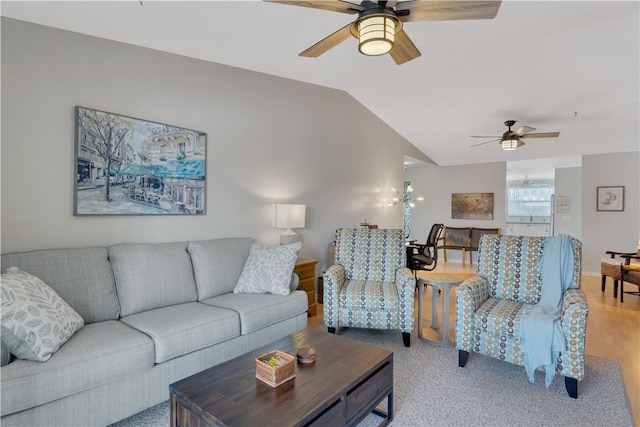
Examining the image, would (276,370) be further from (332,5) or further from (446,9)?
(446,9)

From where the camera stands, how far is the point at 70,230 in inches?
96.5

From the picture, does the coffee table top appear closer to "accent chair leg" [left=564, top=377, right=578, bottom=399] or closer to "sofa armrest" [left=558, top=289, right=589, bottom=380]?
"sofa armrest" [left=558, top=289, right=589, bottom=380]

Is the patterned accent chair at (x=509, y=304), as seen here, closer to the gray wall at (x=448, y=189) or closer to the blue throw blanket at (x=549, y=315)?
the blue throw blanket at (x=549, y=315)

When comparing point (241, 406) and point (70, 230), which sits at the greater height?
point (70, 230)

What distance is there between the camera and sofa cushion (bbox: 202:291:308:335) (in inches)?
98.2

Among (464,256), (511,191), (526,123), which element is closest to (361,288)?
(526,123)

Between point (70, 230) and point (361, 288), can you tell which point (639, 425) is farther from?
point (70, 230)

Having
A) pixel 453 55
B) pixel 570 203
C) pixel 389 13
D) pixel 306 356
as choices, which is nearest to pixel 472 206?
pixel 570 203

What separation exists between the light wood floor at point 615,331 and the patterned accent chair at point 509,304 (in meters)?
0.50

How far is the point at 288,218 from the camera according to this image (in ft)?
12.4

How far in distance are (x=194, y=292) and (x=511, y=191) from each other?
10.1m

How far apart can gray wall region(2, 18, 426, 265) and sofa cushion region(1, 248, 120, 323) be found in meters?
0.24

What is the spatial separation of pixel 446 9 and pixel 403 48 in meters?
0.46

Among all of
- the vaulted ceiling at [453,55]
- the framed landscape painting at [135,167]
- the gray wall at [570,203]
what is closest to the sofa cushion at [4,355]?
the framed landscape painting at [135,167]
